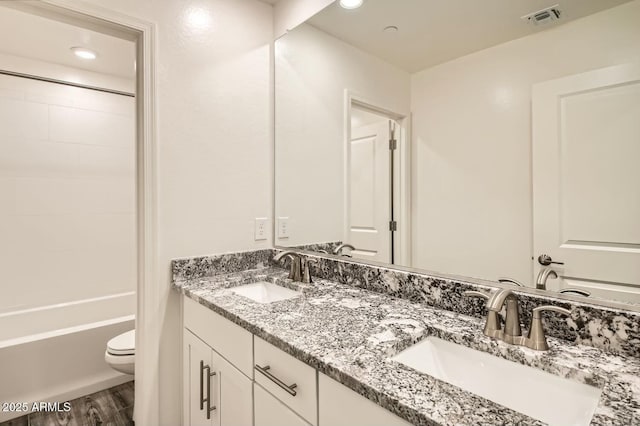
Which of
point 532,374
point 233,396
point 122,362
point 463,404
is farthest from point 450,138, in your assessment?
point 122,362

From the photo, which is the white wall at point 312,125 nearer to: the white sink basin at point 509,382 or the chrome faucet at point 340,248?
the chrome faucet at point 340,248

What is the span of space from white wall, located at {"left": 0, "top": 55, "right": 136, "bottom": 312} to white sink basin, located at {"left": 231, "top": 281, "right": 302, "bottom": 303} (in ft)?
5.80

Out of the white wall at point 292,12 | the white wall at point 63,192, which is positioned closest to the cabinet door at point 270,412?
the white wall at point 292,12

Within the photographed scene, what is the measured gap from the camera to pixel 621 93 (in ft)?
2.73

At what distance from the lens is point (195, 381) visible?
139 centimetres

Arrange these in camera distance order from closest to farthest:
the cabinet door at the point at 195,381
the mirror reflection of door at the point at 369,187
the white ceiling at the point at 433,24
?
the white ceiling at the point at 433,24
the cabinet door at the point at 195,381
the mirror reflection of door at the point at 369,187

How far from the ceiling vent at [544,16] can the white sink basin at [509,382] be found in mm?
959

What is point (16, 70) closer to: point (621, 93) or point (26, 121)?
point (26, 121)

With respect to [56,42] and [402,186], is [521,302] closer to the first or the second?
[402,186]

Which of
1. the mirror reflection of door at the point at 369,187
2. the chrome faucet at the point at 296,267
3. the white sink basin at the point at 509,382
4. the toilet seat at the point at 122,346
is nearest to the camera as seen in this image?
the white sink basin at the point at 509,382

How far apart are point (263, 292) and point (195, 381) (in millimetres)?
462

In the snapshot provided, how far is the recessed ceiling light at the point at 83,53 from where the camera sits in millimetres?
2201

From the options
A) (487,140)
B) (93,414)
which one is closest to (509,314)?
(487,140)

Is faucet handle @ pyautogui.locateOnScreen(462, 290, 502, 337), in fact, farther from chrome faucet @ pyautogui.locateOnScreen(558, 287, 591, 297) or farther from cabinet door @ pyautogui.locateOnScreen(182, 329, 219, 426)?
cabinet door @ pyautogui.locateOnScreen(182, 329, 219, 426)
